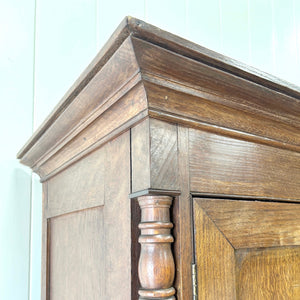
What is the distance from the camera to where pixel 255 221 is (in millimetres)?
400

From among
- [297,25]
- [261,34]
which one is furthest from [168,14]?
[297,25]

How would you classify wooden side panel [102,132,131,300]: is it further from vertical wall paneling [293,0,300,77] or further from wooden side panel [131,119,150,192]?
vertical wall paneling [293,0,300,77]

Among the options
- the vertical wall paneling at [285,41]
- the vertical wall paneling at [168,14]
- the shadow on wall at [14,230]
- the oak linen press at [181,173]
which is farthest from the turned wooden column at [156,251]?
the vertical wall paneling at [285,41]

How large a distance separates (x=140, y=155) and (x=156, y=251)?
9 centimetres

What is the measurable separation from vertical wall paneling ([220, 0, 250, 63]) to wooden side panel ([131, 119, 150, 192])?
3.07 ft

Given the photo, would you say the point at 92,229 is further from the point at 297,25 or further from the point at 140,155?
the point at 297,25

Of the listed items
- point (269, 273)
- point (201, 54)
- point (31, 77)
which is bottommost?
point (269, 273)


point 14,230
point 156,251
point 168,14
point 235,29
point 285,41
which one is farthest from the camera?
point 285,41

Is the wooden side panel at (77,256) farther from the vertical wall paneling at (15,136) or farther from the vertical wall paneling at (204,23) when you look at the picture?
the vertical wall paneling at (204,23)

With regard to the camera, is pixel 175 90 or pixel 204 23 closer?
pixel 175 90

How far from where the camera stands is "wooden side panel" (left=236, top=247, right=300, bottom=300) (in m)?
0.38

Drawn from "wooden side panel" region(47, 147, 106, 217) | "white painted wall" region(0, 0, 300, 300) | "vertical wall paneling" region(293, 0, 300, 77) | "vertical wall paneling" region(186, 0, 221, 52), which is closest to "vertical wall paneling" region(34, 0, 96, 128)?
"white painted wall" region(0, 0, 300, 300)

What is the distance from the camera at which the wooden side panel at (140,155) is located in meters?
0.33

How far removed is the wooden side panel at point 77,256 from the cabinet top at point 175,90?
0.36ft
